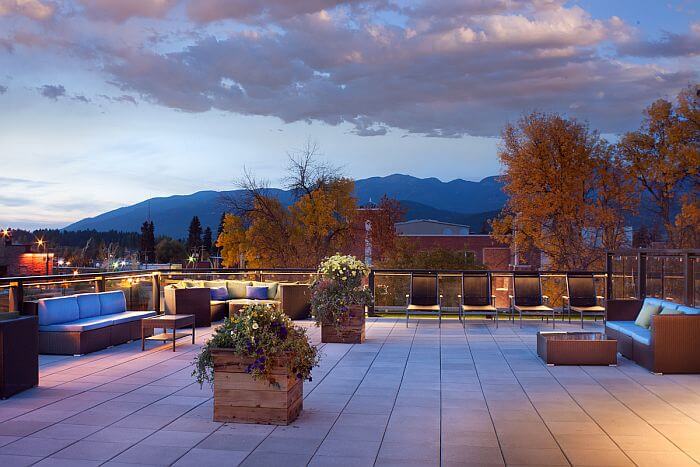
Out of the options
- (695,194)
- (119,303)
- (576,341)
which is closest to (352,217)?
(695,194)

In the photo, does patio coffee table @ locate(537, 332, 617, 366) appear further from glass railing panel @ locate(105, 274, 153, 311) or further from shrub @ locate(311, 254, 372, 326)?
glass railing panel @ locate(105, 274, 153, 311)

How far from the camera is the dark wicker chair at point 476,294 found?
11820mm

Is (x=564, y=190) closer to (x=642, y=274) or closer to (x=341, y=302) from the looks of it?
(x=642, y=274)

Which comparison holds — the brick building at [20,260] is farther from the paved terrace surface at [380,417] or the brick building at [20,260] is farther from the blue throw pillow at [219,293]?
the paved terrace surface at [380,417]

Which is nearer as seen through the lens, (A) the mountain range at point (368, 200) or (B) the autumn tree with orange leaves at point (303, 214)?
(B) the autumn tree with orange leaves at point (303, 214)

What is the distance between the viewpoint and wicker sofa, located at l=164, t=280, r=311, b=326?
1107 cm

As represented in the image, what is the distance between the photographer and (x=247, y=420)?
4.97 metres

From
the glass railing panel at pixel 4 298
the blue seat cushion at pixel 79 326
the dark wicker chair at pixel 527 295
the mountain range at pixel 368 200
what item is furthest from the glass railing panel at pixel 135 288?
the mountain range at pixel 368 200

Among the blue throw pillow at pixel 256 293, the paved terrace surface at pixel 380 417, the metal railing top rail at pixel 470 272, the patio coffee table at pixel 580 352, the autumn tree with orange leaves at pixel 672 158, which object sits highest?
the autumn tree with orange leaves at pixel 672 158

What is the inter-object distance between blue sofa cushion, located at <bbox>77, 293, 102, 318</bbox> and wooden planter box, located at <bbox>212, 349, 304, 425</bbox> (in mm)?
4657

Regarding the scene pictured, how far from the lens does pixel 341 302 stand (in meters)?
9.44

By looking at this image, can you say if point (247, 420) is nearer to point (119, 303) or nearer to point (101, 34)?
point (119, 303)

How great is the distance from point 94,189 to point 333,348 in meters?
19.4

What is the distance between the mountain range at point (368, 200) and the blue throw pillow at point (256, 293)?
15.8 metres
